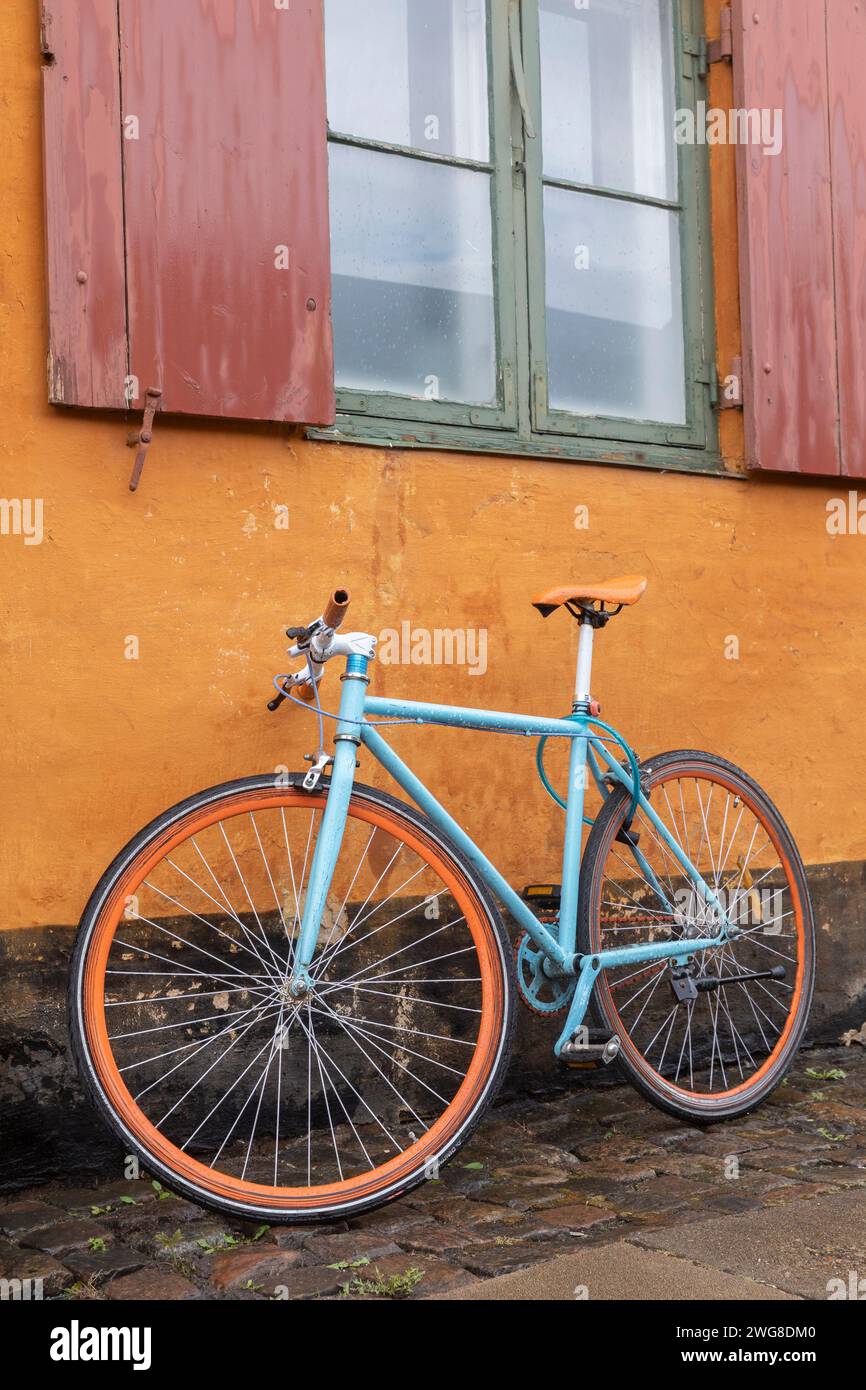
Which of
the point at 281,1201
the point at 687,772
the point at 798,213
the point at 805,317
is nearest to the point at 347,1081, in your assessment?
the point at 281,1201

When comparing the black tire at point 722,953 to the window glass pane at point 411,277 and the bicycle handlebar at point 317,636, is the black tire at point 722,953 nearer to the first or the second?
the bicycle handlebar at point 317,636

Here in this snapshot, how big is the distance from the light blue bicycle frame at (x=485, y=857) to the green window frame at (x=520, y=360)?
0.96 m

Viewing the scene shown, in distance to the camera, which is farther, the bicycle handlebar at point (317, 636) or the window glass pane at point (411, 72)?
the window glass pane at point (411, 72)

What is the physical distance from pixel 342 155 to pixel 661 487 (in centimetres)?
138

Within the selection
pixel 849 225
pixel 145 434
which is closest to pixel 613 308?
pixel 849 225

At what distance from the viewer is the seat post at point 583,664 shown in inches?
137

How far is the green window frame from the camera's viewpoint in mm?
3926

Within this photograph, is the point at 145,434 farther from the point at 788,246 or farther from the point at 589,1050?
the point at 788,246

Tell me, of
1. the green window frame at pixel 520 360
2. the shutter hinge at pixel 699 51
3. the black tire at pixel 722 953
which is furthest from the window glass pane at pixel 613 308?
the black tire at pixel 722 953

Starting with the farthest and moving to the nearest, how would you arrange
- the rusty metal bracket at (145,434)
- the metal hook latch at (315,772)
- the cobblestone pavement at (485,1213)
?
the rusty metal bracket at (145,434)
the metal hook latch at (315,772)
the cobblestone pavement at (485,1213)

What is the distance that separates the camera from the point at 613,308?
444 cm

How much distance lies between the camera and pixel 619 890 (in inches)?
154

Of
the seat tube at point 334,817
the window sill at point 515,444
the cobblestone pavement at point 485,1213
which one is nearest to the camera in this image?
the cobblestone pavement at point 485,1213

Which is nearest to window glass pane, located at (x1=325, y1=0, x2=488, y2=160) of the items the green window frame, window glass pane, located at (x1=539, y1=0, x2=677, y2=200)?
the green window frame
